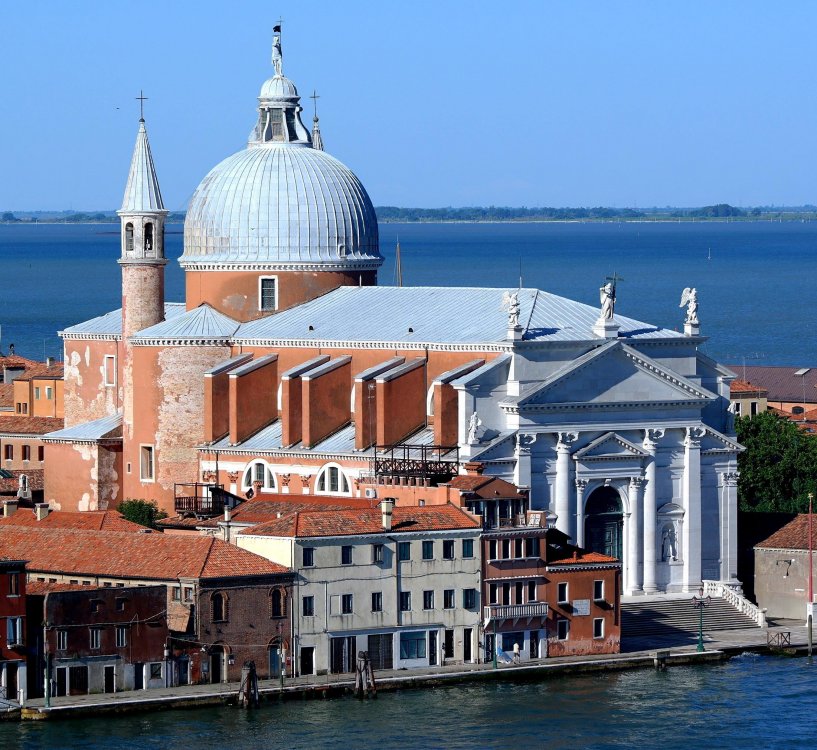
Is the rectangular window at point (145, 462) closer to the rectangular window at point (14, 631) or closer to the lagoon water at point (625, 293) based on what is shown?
the rectangular window at point (14, 631)

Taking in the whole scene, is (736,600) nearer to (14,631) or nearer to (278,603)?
(278,603)

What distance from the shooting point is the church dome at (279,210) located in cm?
6556

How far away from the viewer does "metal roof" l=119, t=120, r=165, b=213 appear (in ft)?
219

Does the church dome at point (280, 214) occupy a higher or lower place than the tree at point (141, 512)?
higher

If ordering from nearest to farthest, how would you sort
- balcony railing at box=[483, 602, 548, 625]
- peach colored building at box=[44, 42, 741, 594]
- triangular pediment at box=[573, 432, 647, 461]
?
1. balcony railing at box=[483, 602, 548, 625]
2. peach colored building at box=[44, 42, 741, 594]
3. triangular pediment at box=[573, 432, 647, 461]

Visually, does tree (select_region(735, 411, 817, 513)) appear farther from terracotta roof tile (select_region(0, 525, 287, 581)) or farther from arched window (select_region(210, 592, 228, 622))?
arched window (select_region(210, 592, 228, 622))

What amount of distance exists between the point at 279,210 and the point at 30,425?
11153mm

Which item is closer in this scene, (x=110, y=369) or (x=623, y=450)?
(x=623, y=450)

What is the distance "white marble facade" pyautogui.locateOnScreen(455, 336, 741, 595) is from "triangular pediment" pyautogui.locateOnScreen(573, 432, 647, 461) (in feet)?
0.06

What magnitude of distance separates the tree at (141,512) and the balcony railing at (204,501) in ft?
2.40

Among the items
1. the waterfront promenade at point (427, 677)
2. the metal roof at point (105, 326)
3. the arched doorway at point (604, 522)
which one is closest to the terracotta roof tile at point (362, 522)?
the waterfront promenade at point (427, 677)

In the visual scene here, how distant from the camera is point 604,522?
59062mm

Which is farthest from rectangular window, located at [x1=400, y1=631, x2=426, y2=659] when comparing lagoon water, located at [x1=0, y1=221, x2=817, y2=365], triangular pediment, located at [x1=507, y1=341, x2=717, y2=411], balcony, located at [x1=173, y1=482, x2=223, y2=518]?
lagoon water, located at [x1=0, y1=221, x2=817, y2=365]

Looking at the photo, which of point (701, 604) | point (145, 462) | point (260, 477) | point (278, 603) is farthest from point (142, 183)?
point (278, 603)
